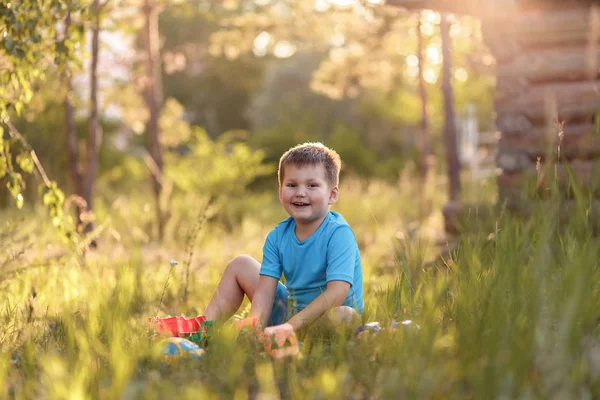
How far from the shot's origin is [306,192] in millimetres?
3426

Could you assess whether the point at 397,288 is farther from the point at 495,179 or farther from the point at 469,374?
the point at 495,179

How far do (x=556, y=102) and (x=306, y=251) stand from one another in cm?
333

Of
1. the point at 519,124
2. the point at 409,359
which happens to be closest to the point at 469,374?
the point at 409,359

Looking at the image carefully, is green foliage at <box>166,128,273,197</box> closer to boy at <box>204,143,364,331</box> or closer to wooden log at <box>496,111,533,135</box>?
wooden log at <box>496,111,533,135</box>

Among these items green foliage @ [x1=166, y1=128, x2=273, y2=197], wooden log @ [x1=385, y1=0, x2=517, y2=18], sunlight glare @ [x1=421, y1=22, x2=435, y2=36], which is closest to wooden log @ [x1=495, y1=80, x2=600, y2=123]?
wooden log @ [x1=385, y1=0, x2=517, y2=18]

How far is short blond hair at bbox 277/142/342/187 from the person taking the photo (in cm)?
345

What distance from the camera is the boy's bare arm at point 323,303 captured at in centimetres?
318

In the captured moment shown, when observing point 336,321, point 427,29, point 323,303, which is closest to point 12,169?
point 323,303

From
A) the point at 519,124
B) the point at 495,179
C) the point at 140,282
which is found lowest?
the point at 140,282

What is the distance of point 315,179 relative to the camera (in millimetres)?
3455

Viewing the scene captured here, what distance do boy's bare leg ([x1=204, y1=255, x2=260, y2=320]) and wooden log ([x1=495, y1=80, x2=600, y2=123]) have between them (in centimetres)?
319

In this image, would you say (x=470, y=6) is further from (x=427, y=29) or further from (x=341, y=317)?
(x=427, y=29)

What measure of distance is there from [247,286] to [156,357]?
1169mm

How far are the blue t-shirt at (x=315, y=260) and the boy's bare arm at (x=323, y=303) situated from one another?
37 mm
